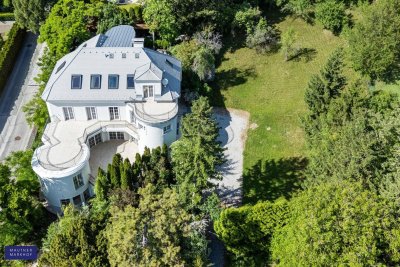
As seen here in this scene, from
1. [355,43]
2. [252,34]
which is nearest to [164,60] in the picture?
[252,34]

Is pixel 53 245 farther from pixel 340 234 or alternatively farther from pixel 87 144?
pixel 340 234

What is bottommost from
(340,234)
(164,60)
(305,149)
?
(305,149)

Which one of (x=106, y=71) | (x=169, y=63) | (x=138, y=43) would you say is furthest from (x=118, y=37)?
(x=106, y=71)

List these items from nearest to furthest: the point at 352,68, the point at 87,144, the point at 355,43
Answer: the point at 87,144 → the point at 355,43 → the point at 352,68

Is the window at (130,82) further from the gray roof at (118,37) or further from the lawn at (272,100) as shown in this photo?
the lawn at (272,100)

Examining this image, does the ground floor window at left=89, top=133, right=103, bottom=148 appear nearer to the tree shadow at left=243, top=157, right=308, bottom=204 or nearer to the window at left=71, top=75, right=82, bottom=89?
the window at left=71, top=75, right=82, bottom=89

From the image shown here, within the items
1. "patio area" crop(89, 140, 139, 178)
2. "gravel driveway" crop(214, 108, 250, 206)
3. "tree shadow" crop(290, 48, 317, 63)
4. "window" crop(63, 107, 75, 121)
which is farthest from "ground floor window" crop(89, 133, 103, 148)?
"tree shadow" crop(290, 48, 317, 63)

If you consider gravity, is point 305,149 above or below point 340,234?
below
